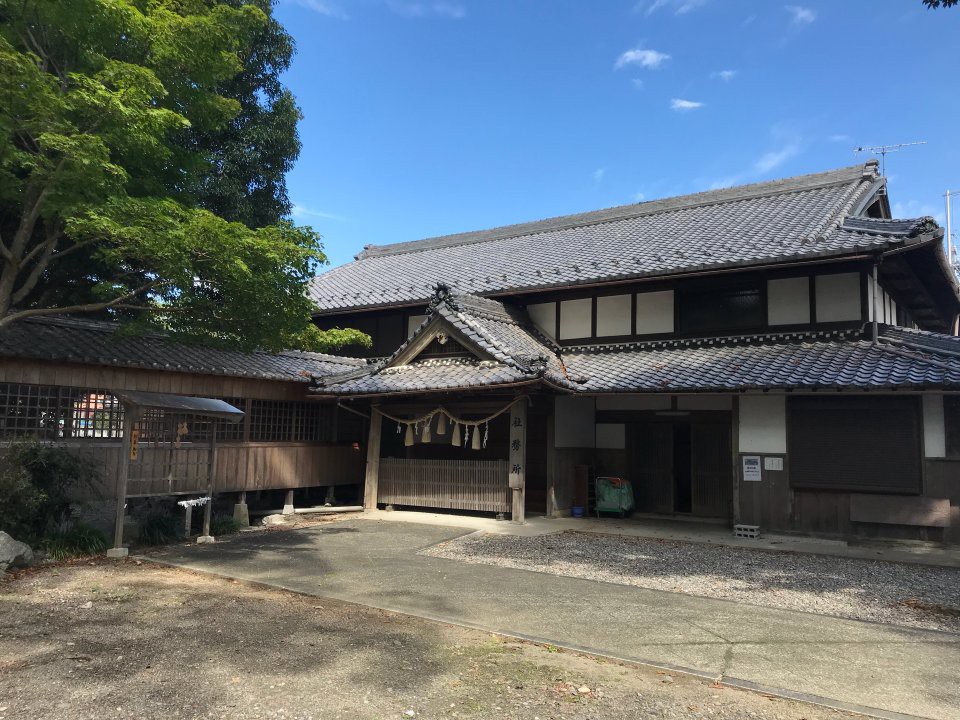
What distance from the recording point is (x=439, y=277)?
815 inches

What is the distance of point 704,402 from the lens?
14453mm

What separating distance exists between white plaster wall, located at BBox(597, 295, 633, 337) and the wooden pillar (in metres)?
3.67

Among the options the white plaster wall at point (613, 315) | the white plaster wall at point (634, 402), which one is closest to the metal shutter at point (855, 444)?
the white plaster wall at point (634, 402)

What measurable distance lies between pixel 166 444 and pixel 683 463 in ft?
36.7

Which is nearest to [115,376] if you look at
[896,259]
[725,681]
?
[725,681]

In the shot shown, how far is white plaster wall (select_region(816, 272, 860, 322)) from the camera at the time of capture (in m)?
13.2

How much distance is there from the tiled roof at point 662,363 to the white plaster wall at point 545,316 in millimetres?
421

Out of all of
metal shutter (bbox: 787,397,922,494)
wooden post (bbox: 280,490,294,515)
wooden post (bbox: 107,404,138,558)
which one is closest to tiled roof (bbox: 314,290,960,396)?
metal shutter (bbox: 787,397,922,494)

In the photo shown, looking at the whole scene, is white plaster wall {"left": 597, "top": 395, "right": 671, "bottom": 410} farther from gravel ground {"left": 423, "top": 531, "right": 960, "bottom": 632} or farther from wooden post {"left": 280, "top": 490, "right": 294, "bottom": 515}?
wooden post {"left": 280, "top": 490, "right": 294, "bottom": 515}

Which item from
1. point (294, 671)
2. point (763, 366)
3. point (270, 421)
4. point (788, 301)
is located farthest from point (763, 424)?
point (270, 421)

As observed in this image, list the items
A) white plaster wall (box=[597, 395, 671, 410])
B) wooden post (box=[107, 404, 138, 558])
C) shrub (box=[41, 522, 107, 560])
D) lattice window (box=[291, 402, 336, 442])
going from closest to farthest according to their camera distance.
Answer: shrub (box=[41, 522, 107, 560])
wooden post (box=[107, 404, 138, 558])
white plaster wall (box=[597, 395, 671, 410])
lattice window (box=[291, 402, 336, 442])

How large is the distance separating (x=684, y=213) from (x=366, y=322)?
34.6 ft

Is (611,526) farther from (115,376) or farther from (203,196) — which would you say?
(203,196)

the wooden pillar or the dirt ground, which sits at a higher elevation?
the wooden pillar
